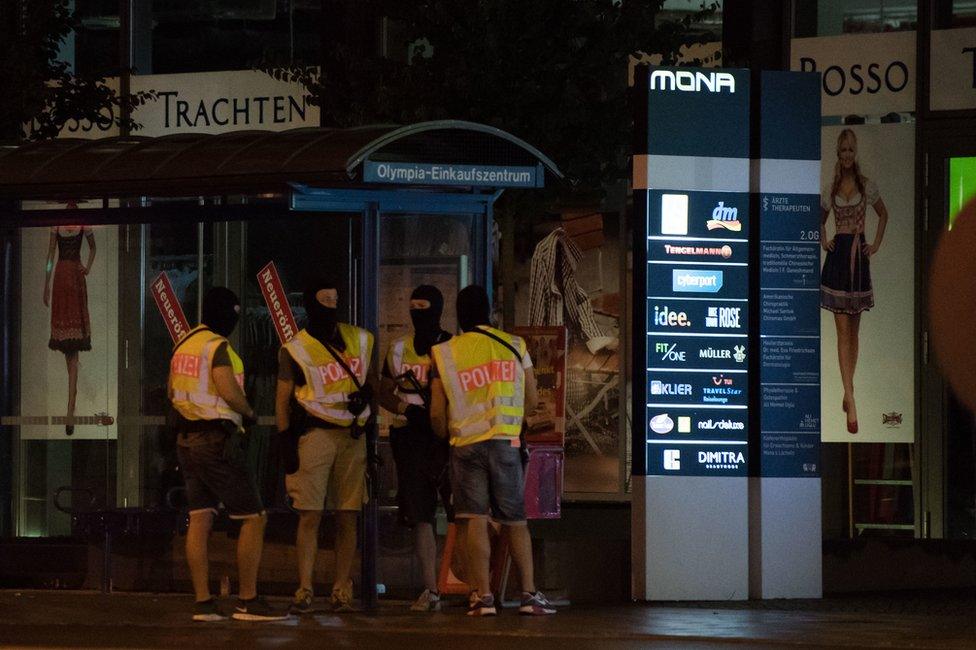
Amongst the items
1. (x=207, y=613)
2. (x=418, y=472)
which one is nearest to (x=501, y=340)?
(x=418, y=472)

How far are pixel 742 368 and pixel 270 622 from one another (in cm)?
333

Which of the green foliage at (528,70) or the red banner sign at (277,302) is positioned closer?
the red banner sign at (277,302)

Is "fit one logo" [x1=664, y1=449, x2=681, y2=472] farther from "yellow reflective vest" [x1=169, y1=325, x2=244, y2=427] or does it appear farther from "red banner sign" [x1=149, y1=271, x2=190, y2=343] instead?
"red banner sign" [x1=149, y1=271, x2=190, y2=343]

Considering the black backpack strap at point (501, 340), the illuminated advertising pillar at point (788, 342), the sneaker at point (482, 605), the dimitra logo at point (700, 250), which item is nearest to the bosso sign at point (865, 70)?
the illuminated advertising pillar at point (788, 342)

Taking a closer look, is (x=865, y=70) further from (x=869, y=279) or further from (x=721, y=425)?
(x=721, y=425)

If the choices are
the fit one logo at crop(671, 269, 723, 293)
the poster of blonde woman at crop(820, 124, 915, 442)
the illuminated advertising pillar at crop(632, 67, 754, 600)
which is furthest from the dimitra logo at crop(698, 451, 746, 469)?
the poster of blonde woman at crop(820, 124, 915, 442)

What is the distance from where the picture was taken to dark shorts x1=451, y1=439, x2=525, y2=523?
1064 centimetres

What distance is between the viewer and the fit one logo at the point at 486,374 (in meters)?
10.7

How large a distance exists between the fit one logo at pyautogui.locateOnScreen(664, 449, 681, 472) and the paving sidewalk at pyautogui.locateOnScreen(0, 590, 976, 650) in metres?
0.83

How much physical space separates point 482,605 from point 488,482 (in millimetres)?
681

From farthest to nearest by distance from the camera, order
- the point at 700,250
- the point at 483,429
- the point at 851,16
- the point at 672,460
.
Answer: the point at 851,16
the point at 700,250
the point at 672,460
the point at 483,429

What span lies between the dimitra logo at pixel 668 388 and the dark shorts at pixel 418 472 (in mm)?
1458

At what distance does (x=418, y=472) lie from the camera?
1102 cm

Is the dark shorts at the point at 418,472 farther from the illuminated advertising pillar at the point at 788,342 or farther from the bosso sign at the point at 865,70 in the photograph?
the bosso sign at the point at 865,70
